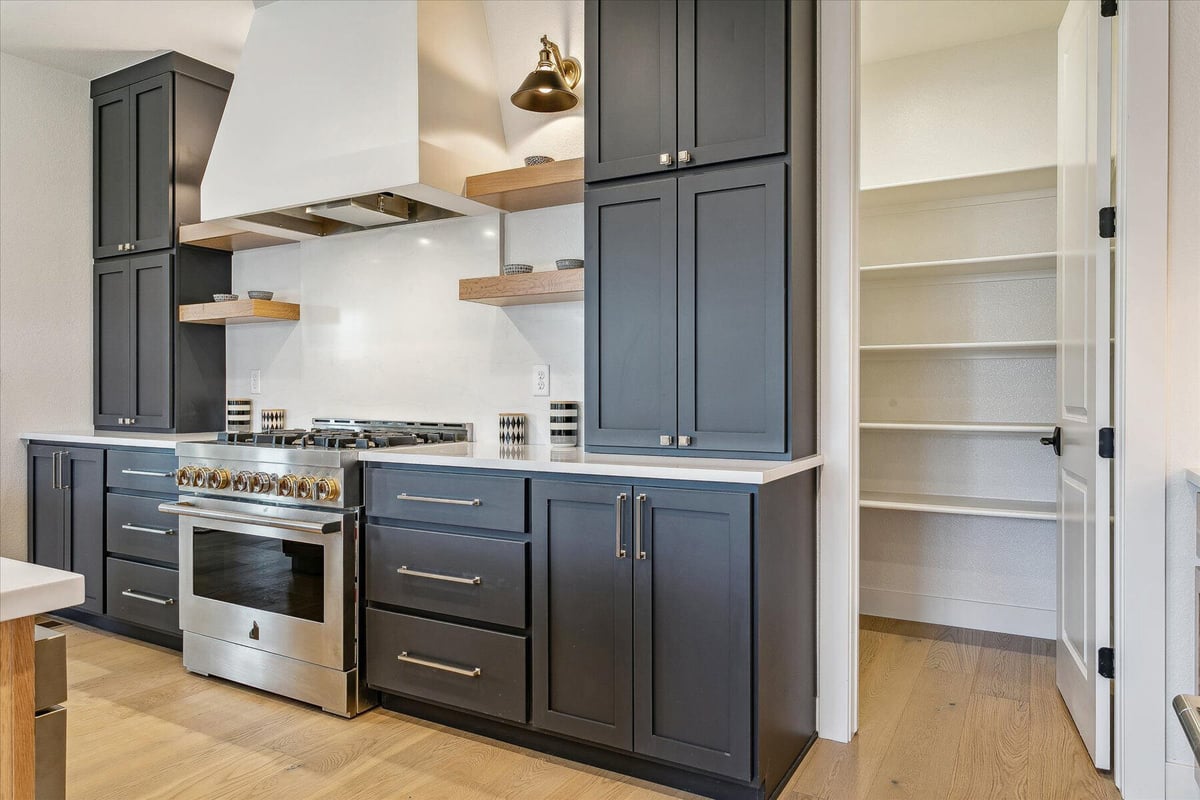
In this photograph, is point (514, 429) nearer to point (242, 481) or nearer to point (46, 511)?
point (242, 481)

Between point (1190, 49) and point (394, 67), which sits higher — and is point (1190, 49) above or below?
below

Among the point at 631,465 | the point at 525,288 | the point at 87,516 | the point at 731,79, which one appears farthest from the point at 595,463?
the point at 87,516

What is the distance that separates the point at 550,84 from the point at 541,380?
44.2 inches

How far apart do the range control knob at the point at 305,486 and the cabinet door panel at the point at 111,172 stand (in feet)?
7.18

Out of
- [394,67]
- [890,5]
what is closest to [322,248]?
[394,67]

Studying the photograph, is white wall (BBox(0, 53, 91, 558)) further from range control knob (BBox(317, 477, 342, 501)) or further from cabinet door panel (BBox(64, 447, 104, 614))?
range control knob (BBox(317, 477, 342, 501))

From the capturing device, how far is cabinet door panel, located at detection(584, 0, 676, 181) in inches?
92.2

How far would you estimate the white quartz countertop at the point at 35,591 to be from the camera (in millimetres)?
859

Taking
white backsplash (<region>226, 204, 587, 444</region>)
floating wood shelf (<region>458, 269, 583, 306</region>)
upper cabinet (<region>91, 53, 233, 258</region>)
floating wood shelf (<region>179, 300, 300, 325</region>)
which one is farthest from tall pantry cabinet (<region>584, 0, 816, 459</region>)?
upper cabinet (<region>91, 53, 233, 258</region>)

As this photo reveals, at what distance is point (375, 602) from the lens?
2.52 metres

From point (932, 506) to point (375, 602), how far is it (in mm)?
2378

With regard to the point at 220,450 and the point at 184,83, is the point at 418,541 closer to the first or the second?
the point at 220,450

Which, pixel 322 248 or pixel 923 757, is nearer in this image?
pixel 923 757

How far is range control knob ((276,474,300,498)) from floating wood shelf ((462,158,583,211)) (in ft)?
4.04
